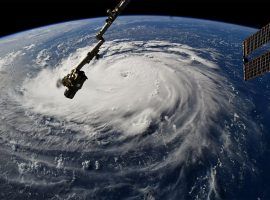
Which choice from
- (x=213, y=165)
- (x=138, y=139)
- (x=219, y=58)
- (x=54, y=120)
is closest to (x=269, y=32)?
(x=213, y=165)

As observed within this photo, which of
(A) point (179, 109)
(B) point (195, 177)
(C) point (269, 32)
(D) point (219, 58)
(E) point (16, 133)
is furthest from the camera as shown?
(D) point (219, 58)

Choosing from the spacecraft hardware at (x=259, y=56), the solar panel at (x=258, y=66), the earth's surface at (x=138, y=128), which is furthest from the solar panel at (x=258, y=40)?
the earth's surface at (x=138, y=128)

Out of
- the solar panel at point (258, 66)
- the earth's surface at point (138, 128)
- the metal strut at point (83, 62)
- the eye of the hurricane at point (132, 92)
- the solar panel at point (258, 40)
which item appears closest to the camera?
the metal strut at point (83, 62)

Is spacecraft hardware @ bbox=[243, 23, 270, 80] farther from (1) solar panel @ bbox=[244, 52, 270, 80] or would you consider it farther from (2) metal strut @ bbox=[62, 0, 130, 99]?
(2) metal strut @ bbox=[62, 0, 130, 99]

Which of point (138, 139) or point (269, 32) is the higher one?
point (269, 32)

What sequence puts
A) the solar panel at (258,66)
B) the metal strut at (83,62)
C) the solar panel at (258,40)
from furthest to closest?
the solar panel at (258,40) → the solar panel at (258,66) → the metal strut at (83,62)

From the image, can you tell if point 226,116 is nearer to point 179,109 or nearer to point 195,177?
point 179,109

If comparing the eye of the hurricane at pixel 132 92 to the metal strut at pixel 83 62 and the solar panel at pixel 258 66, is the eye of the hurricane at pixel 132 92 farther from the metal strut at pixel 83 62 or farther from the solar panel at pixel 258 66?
the metal strut at pixel 83 62

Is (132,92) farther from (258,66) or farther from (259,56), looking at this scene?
(258,66)
